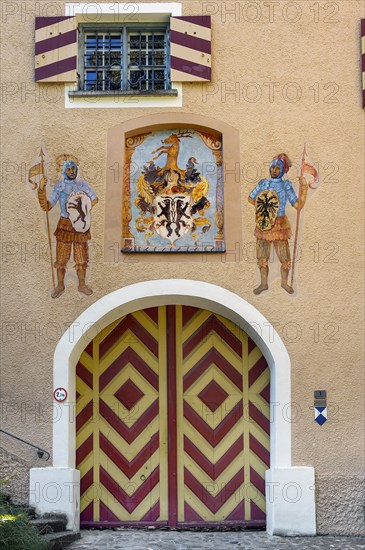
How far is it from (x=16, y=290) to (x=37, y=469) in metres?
1.94

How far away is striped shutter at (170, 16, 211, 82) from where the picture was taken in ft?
35.8

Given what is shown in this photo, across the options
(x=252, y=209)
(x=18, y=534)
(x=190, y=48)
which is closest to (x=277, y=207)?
(x=252, y=209)

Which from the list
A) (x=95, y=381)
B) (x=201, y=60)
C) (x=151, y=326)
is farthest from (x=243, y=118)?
(x=95, y=381)

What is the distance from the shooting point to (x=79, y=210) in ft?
35.6

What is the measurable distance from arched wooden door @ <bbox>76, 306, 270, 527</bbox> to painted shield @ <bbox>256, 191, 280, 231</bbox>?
123cm

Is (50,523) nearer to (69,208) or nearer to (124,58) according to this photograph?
(69,208)

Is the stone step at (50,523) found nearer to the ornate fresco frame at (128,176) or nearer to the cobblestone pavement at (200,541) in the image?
the cobblestone pavement at (200,541)

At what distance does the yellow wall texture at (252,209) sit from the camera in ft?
Result: 34.6

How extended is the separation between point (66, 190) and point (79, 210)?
268 millimetres

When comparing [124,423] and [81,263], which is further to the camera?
[124,423]

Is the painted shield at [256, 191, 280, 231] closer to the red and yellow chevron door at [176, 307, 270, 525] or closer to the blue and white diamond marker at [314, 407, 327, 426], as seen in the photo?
the red and yellow chevron door at [176, 307, 270, 525]

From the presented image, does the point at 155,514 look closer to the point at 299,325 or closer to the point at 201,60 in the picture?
the point at 299,325

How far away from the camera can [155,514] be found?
10938mm

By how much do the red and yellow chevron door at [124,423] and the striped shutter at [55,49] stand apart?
2.85 m
